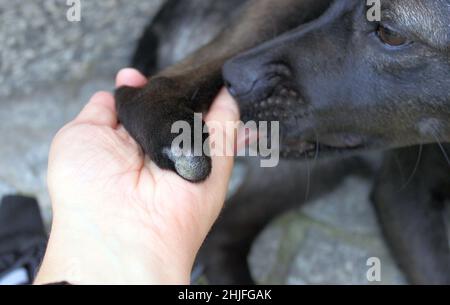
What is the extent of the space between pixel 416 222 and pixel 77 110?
1417 mm

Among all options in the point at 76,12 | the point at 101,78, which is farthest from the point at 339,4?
the point at 101,78

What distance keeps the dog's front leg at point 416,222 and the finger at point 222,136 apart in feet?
2.45

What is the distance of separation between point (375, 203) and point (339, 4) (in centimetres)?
96

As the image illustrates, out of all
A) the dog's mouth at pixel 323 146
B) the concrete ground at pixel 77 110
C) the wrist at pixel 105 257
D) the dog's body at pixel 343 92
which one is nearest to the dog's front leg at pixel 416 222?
the dog's body at pixel 343 92

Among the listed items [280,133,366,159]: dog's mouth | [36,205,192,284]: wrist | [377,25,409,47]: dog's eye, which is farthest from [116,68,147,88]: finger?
[377,25,409,47]: dog's eye

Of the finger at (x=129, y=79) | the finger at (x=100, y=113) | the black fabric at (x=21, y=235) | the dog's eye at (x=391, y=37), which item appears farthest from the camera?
the black fabric at (x=21, y=235)

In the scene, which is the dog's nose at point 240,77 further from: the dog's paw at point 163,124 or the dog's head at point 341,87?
the dog's paw at point 163,124

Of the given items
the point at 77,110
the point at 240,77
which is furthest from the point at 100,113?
the point at 77,110

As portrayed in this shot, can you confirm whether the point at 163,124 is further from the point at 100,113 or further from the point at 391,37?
the point at 391,37

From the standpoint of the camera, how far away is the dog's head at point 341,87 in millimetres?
2072

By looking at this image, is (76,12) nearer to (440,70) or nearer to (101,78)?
(101,78)

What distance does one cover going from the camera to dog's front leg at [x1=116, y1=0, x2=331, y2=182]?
1.94 m

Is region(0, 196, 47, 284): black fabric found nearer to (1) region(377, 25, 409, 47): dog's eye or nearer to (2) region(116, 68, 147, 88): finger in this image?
(2) region(116, 68, 147, 88): finger

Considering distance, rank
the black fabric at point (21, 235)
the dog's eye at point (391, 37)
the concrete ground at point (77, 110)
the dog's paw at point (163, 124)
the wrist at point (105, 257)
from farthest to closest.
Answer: the concrete ground at point (77, 110) → the black fabric at point (21, 235) → the dog's eye at point (391, 37) → the dog's paw at point (163, 124) → the wrist at point (105, 257)
